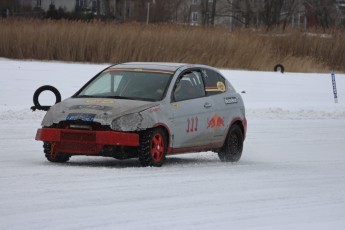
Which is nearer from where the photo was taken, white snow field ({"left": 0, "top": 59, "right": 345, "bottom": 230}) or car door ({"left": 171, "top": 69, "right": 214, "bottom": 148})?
white snow field ({"left": 0, "top": 59, "right": 345, "bottom": 230})

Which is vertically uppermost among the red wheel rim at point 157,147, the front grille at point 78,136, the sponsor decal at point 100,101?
the sponsor decal at point 100,101

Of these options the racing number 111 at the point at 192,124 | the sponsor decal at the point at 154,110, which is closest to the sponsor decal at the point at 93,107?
the sponsor decal at the point at 154,110

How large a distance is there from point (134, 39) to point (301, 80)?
6182 mm

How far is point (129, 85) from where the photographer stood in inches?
547

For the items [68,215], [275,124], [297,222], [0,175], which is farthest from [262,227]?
[275,124]

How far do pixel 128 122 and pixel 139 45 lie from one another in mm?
22658

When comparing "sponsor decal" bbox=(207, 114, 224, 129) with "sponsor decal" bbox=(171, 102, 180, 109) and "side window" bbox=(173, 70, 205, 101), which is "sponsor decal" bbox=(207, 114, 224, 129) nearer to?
"side window" bbox=(173, 70, 205, 101)

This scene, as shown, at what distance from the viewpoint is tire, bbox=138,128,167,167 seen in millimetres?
12781

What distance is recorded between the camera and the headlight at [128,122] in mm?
12680

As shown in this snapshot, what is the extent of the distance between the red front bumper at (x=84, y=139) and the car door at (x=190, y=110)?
105cm

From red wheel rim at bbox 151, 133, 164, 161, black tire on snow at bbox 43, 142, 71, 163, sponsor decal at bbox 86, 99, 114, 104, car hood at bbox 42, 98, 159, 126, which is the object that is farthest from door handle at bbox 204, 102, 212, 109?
black tire on snow at bbox 43, 142, 71, 163

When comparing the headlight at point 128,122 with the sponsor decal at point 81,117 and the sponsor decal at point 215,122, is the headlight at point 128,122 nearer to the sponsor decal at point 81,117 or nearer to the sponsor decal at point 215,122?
the sponsor decal at point 81,117

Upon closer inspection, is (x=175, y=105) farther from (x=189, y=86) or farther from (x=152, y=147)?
(x=152, y=147)

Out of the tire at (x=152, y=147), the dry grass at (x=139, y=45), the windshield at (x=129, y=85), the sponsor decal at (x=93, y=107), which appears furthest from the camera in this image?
the dry grass at (x=139, y=45)
